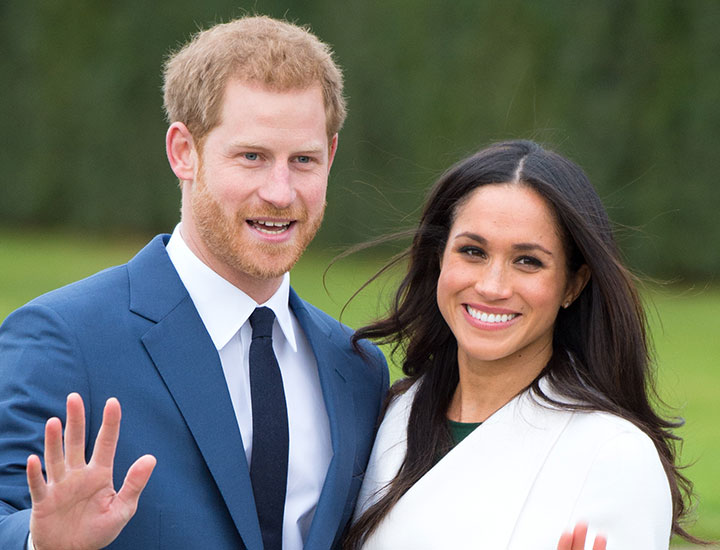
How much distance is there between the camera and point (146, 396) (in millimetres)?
2838

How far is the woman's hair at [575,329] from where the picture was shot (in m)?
3.19

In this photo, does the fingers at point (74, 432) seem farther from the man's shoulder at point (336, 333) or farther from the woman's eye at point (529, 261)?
the woman's eye at point (529, 261)

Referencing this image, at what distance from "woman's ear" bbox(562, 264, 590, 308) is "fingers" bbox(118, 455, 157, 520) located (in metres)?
1.44

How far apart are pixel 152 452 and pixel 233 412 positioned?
242 millimetres

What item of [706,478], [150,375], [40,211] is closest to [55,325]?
[150,375]

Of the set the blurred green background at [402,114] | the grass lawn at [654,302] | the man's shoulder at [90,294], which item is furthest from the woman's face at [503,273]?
the blurred green background at [402,114]

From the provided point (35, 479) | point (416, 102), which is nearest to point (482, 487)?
point (35, 479)

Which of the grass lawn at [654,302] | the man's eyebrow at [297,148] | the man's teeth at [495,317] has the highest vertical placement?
the man's eyebrow at [297,148]

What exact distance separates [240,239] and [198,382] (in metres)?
0.42

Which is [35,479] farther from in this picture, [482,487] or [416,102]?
[416,102]

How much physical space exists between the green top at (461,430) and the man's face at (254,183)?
2.37ft

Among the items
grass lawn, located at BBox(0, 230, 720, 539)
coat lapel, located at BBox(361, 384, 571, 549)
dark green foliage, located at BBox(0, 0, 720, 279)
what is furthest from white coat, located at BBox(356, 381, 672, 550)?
dark green foliage, located at BBox(0, 0, 720, 279)

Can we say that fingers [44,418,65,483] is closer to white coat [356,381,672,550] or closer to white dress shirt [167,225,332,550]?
white dress shirt [167,225,332,550]

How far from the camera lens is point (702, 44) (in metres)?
12.5
